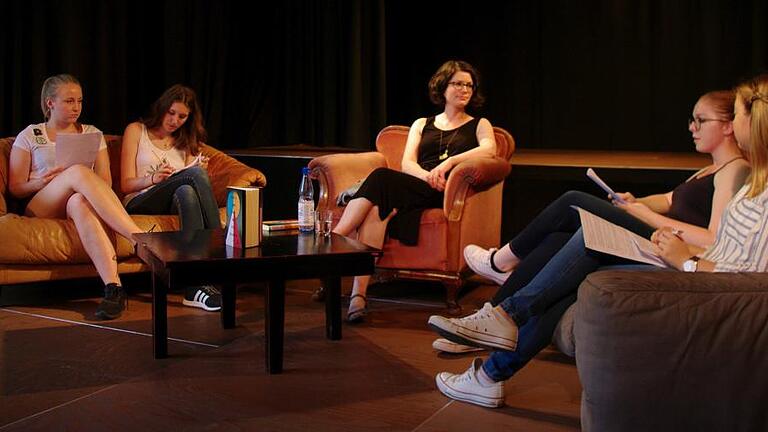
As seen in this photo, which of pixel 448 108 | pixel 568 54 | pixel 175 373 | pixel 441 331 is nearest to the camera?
pixel 441 331

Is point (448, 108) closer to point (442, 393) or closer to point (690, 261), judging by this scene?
point (442, 393)

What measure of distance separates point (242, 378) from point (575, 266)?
3.88 feet

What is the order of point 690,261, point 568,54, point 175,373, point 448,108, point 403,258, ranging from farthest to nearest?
point 568,54 → point 448,108 → point 403,258 → point 175,373 → point 690,261

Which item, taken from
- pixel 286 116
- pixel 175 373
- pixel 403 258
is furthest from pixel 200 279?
pixel 286 116

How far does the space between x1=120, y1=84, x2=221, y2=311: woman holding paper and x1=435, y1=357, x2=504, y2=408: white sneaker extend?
1.52 metres

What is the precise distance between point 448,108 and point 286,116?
8.87 ft

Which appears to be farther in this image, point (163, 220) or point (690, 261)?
point (163, 220)

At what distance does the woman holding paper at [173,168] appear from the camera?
14.6 ft

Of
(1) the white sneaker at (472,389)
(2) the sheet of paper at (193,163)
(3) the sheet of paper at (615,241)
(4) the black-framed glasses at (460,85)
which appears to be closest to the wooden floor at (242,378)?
(1) the white sneaker at (472,389)

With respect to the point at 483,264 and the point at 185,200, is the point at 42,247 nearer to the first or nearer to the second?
the point at 185,200

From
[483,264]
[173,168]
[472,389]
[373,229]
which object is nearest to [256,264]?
[472,389]

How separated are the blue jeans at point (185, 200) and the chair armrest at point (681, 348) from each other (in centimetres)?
269

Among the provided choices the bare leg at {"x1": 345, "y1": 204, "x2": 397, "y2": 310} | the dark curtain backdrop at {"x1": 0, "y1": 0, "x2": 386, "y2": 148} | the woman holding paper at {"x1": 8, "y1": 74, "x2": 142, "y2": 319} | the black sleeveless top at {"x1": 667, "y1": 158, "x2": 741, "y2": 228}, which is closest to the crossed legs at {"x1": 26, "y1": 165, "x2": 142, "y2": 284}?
the woman holding paper at {"x1": 8, "y1": 74, "x2": 142, "y2": 319}

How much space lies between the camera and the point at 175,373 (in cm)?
334
